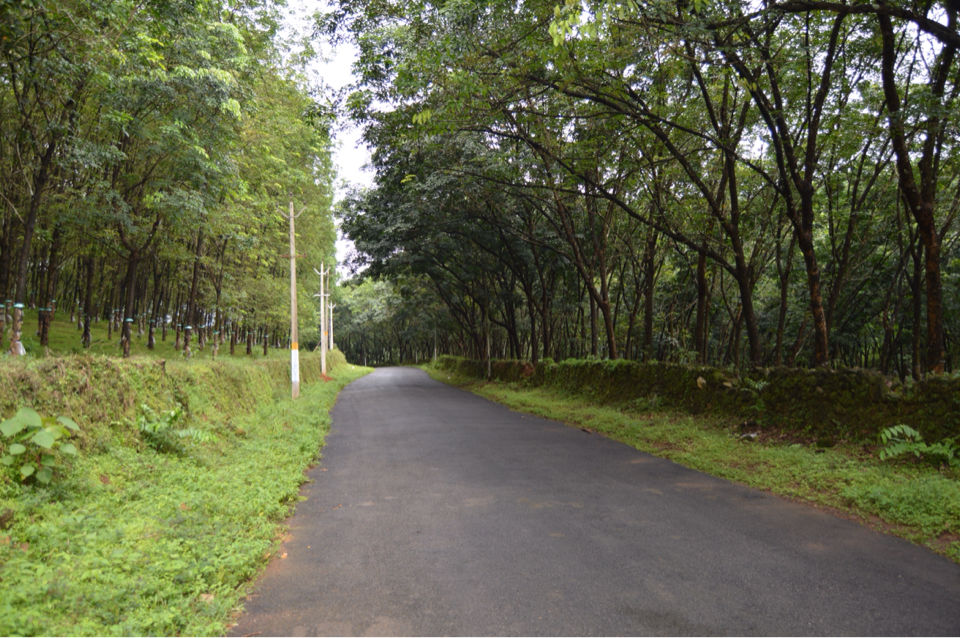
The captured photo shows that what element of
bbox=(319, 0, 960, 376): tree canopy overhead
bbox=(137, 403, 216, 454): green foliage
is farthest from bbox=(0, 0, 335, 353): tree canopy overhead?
bbox=(137, 403, 216, 454): green foliage

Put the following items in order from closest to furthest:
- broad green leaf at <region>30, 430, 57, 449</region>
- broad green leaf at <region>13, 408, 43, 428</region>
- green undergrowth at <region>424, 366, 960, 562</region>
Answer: broad green leaf at <region>30, 430, 57, 449</region>, broad green leaf at <region>13, 408, 43, 428</region>, green undergrowth at <region>424, 366, 960, 562</region>

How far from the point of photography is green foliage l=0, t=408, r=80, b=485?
4.45 metres

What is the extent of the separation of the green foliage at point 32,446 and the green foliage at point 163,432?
1.90 m

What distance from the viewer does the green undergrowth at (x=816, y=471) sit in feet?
16.4

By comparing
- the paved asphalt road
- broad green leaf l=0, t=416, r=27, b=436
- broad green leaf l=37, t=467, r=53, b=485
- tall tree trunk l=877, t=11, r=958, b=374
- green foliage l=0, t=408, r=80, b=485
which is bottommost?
A: the paved asphalt road

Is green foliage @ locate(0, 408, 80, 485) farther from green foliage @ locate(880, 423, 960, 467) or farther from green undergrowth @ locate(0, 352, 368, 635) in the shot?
green foliage @ locate(880, 423, 960, 467)

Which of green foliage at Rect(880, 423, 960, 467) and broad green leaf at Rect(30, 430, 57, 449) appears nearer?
broad green leaf at Rect(30, 430, 57, 449)

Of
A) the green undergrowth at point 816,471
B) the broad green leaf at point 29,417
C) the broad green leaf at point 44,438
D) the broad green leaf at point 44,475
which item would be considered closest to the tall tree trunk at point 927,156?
the green undergrowth at point 816,471

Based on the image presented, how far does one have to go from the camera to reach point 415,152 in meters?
14.0

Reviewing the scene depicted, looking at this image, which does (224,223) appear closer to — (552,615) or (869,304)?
(552,615)

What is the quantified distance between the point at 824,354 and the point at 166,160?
615 inches

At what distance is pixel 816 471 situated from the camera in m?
6.70

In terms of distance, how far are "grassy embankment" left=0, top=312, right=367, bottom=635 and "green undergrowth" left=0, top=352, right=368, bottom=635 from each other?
0.01 metres

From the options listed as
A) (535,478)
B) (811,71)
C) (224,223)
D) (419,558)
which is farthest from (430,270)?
(419,558)
